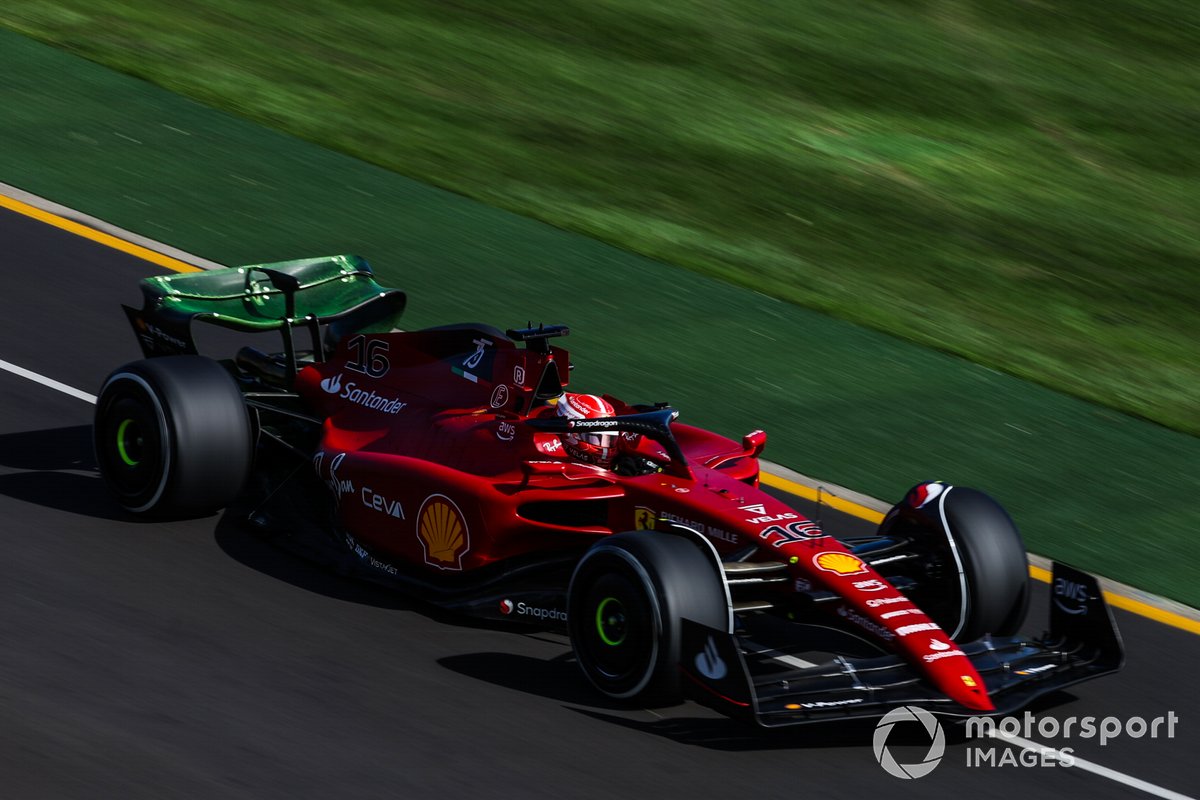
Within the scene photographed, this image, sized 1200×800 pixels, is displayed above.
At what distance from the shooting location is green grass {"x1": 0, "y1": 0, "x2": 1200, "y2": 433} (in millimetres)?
16234

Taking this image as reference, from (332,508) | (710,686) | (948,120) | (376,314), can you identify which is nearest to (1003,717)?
(710,686)

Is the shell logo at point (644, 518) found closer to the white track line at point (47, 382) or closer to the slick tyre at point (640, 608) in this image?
the slick tyre at point (640, 608)

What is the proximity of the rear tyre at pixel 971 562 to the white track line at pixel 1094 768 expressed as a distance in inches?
27.8

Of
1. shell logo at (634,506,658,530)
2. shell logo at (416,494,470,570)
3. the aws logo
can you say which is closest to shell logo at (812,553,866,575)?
shell logo at (634,506,658,530)

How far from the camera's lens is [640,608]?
8.49 meters

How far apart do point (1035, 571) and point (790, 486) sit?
1690 millimetres

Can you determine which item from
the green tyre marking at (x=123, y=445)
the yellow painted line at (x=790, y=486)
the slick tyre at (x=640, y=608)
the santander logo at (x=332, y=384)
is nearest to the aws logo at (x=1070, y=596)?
the yellow painted line at (x=790, y=486)

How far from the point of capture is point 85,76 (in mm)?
18453

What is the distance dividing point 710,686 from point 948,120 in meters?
13.3

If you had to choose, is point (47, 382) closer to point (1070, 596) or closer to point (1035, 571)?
point (1035, 571)

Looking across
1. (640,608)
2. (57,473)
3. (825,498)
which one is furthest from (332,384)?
(825,498)

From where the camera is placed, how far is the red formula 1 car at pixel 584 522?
851cm

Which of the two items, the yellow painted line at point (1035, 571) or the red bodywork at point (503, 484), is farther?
the yellow painted line at point (1035, 571)

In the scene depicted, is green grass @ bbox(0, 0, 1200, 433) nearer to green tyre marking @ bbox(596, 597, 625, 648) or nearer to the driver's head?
the driver's head
